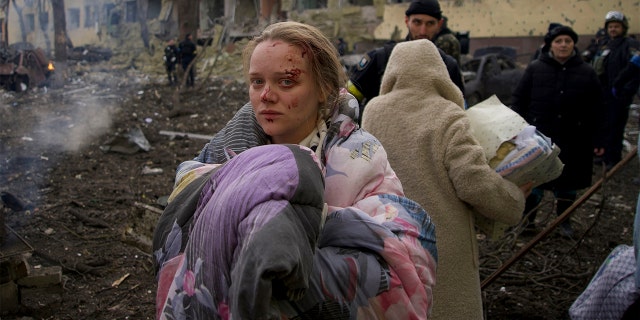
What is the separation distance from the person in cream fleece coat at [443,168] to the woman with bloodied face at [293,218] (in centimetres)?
88

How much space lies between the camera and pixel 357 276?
128 centimetres

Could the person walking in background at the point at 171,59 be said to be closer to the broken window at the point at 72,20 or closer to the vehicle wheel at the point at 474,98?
the vehicle wheel at the point at 474,98

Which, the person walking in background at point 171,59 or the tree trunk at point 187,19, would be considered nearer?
the person walking in background at point 171,59

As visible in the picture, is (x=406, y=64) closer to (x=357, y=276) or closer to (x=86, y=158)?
(x=357, y=276)

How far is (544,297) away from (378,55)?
2.23 metres

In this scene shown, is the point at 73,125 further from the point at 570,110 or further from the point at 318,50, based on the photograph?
the point at 318,50

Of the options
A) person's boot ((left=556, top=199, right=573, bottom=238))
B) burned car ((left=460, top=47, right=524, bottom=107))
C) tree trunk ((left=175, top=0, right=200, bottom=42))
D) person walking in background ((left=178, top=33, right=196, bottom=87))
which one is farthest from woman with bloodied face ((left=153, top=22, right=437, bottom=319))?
tree trunk ((left=175, top=0, right=200, bottom=42))

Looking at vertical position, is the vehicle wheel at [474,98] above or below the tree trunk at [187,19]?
below

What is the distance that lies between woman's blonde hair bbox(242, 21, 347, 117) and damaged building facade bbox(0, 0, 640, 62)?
16.1 metres

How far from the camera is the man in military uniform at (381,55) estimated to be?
3.75 m

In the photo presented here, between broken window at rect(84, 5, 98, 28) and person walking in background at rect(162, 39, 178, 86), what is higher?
broken window at rect(84, 5, 98, 28)

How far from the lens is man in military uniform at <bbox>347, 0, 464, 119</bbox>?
375 cm

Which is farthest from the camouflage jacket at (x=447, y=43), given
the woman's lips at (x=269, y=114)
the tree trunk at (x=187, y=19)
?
the tree trunk at (x=187, y=19)

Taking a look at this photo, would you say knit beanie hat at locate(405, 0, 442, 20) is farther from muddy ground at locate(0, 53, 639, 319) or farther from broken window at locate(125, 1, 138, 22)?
broken window at locate(125, 1, 138, 22)
